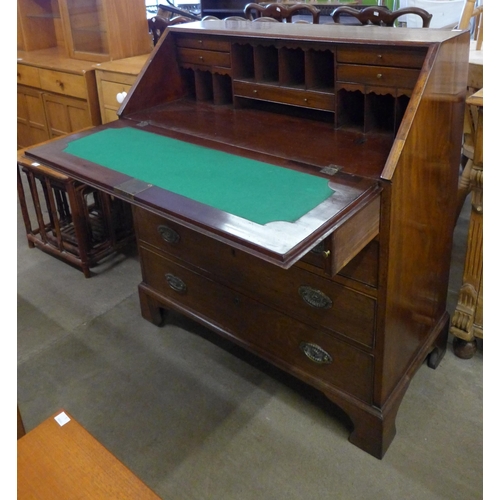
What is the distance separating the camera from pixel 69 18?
3088 mm

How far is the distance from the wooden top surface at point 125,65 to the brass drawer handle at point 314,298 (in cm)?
160

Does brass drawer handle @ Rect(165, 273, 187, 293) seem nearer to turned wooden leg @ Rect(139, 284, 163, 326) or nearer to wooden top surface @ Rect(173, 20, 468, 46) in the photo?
turned wooden leg @ Rect(139, 284, 163, 326)

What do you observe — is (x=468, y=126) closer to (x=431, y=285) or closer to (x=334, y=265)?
(x=431, y=285)

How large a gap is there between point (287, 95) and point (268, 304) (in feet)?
2.04

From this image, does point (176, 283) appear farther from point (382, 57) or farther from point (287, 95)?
point (382, 57)

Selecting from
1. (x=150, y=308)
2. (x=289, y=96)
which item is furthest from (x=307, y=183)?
(x=150, y=308)

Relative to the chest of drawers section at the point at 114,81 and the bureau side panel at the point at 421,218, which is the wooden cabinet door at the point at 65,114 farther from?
the bureau side panel at the point at 421,218

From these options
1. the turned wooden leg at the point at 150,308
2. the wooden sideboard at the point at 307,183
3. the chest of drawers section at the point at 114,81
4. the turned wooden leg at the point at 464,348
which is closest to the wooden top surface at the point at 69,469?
the wooden sideboard at the point at 307,183

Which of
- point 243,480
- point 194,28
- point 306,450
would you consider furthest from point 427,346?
point 194,28

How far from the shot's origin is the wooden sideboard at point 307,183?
3.85ft

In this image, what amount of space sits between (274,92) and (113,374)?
1.12 meters

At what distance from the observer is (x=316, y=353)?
5.10 feet

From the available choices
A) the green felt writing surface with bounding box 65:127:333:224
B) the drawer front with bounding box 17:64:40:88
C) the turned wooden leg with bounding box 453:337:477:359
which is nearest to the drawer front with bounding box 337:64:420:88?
the green felt writing surface with bounding box 65:127:333:224

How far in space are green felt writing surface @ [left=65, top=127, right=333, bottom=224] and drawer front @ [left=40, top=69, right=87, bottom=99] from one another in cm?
148
